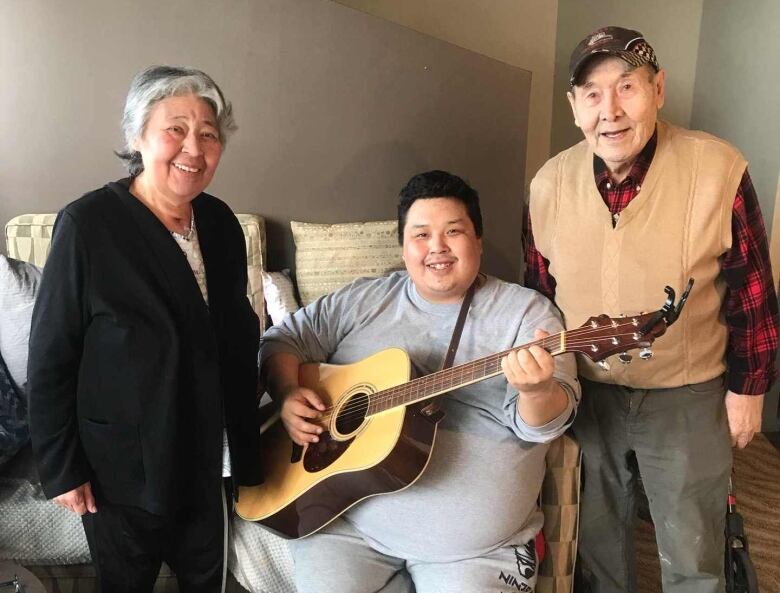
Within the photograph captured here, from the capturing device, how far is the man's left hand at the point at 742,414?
1342mm

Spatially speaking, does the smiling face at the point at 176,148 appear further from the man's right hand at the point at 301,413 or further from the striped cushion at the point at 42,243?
the striped cushion at the point at 42,243

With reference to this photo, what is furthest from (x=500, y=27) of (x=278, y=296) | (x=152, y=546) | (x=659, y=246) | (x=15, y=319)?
(x=152, y=546)

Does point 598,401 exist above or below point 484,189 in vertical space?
below

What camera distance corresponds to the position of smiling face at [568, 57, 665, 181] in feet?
4.06

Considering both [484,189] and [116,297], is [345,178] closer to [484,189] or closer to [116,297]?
[484,189]

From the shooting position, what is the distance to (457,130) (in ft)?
7.55

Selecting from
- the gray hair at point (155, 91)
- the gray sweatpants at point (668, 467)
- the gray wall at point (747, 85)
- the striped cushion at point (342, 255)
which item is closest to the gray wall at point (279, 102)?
the striped cushion at point (342, 255)

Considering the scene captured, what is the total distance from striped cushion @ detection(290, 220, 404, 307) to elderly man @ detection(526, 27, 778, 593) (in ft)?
2.56

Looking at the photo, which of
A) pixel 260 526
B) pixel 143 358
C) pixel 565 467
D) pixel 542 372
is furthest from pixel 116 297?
pixel 565 467

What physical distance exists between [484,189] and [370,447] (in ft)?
4.49

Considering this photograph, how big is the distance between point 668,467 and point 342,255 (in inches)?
48.0

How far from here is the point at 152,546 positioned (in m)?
1.26

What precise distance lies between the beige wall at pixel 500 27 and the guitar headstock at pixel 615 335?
6.80ft

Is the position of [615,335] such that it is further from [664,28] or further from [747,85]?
[664,28]
